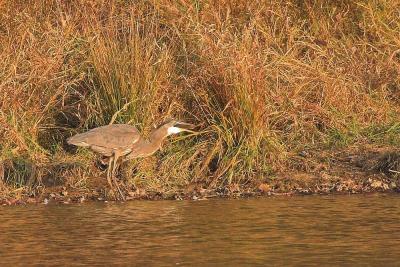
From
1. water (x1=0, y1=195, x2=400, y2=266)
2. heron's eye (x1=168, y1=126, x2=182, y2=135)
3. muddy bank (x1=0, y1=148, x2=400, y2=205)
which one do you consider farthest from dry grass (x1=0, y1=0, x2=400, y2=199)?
water (x1=0, y1=195, x2=400, y2=266)

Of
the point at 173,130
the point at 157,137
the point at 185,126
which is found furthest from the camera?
the point at 185,126

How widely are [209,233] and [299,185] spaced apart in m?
3.06

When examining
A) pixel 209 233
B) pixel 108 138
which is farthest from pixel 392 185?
pixel 209 233

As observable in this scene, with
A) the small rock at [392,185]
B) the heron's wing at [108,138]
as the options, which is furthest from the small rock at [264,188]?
the heron's wing at [108,138]

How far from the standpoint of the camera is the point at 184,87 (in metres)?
13.6

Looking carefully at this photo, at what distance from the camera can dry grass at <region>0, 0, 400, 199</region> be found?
1288 cm

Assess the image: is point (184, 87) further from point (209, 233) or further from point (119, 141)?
point (209, 233)

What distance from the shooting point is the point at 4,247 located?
365 inches

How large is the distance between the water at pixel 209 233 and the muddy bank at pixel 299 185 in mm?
362

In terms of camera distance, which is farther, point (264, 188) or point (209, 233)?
point (264, 188)

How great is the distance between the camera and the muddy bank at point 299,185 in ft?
40.3

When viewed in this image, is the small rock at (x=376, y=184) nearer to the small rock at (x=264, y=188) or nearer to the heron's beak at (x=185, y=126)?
the small rock at (x=264, y=188)

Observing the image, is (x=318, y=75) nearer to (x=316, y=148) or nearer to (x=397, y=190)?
(x=316, y=148)

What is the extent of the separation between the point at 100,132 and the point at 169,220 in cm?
199
